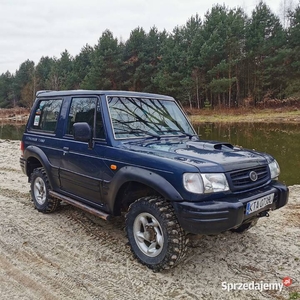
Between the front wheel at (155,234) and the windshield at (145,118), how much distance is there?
0.99 metres

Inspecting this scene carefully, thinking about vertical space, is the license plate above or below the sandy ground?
above

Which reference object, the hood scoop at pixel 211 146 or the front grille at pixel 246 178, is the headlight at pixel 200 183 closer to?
the front grille at pixel 246 178

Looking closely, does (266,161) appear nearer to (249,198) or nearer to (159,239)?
(249,198)

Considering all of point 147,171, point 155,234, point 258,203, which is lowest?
point 155,234

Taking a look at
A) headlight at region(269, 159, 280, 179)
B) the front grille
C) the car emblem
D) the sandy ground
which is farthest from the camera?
headlight at region(269, 159, 280, 179)

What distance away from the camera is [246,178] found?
3.14 meters

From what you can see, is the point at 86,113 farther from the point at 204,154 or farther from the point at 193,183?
the point at 193,183

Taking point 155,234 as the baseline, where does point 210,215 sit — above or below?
above

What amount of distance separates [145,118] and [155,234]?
1640 millimetres

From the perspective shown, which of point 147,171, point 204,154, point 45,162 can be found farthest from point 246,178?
point 45,162

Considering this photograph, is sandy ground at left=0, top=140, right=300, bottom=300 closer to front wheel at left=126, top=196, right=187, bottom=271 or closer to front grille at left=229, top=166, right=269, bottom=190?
front wheel at left=126, top=196, right=187, bottom=271

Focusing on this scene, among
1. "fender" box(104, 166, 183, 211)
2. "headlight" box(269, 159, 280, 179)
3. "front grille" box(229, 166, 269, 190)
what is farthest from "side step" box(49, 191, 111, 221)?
"headlight" box(269, 159, 280, 179)

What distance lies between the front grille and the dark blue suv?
11mm

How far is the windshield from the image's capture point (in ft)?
12.7
